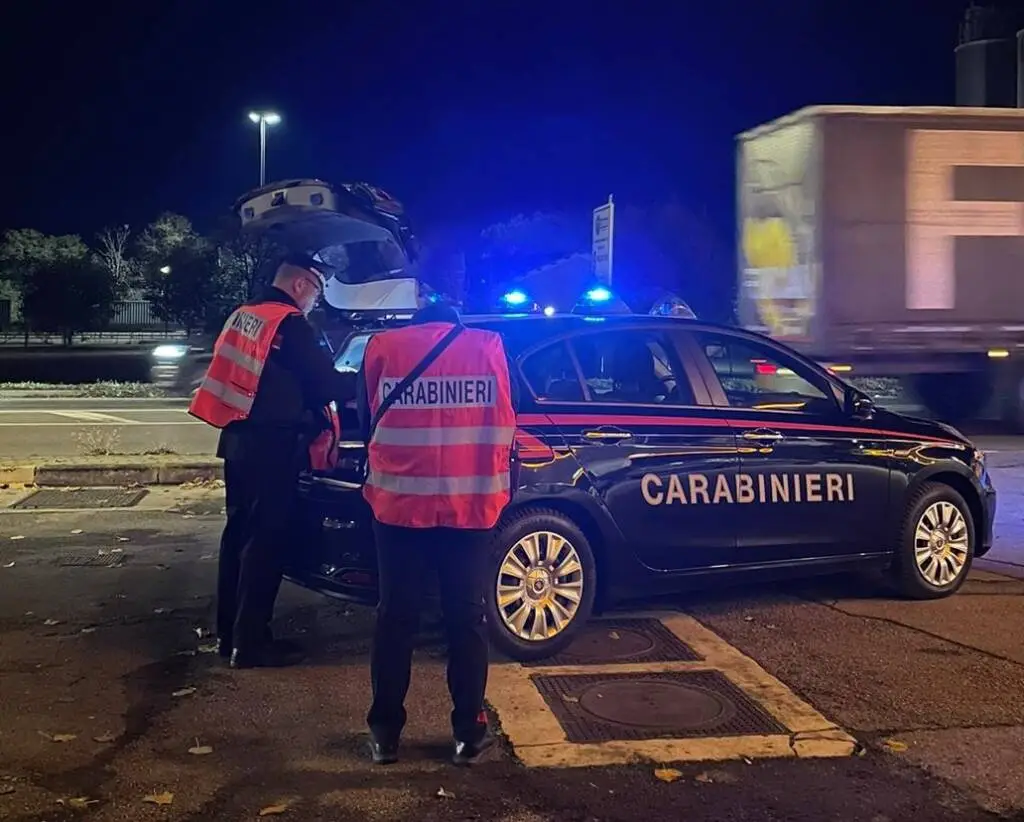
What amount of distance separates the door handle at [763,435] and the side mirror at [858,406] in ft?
1.76

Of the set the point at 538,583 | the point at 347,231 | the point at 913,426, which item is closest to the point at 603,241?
the point at 347,231

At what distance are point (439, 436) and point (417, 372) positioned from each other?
0.81 ft

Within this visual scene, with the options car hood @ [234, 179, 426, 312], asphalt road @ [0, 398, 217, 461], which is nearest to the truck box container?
car hood @ [234, 179, 426, 312]

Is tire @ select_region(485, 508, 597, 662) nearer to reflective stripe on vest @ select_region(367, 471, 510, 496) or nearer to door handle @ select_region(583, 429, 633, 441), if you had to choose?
door handle @ select_region(583, 429, 633, 441)

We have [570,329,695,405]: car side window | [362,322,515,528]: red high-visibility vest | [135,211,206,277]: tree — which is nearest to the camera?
[362,322,515,528]: red high-visibility vest

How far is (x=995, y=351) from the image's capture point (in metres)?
14.3

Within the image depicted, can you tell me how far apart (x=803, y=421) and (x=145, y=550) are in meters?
4.48

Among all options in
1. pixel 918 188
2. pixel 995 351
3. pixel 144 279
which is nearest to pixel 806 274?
pixel 918 188

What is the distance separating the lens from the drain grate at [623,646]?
5.77m

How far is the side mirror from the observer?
6.66 m

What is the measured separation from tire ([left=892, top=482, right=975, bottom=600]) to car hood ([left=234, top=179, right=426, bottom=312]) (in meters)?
8.92

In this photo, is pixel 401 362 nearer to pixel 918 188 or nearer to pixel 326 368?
pixel 326 368

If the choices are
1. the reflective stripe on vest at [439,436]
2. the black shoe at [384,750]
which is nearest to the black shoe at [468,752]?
the black shoe at [384,750]

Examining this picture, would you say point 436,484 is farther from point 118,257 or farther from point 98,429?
point 118,257
